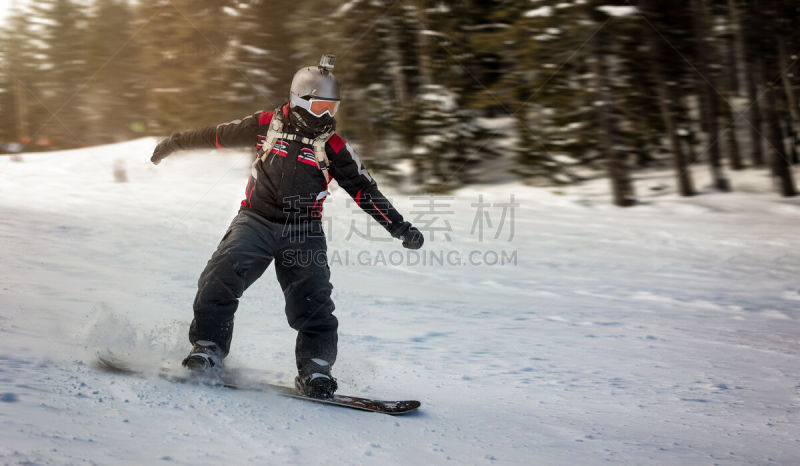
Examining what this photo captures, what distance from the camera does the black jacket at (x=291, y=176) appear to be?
3623mm

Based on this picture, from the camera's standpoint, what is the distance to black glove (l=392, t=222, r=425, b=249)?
12.5ft

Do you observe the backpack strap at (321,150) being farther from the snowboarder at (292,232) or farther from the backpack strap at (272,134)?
the backpack strap at (272,134)

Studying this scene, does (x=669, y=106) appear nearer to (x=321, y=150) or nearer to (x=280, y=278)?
(x=321, y=150)

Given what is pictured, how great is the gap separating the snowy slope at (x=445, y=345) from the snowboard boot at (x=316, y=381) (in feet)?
0.39

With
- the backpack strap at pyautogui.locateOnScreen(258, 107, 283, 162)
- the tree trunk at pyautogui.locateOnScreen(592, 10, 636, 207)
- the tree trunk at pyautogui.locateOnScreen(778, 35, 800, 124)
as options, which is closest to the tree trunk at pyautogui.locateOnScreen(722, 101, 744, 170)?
the tree trunk at pyautogui.locateOnScreen(778, 35, 800, 124)

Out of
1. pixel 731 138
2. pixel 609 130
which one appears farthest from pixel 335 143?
pixel 731 138

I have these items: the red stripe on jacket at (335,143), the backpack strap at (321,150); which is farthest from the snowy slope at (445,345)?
the red stripe on jacket at (335,143)

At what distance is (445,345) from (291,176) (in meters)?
1.87

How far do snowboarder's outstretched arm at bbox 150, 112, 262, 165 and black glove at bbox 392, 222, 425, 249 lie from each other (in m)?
1.01

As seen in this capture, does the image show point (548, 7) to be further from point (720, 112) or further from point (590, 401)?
point (590, 401)

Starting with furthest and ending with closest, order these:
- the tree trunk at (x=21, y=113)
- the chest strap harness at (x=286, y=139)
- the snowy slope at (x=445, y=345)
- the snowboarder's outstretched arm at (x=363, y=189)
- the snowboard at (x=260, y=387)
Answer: the tree trunk at (x=21, y=113) → the snowboarder's outstretched arm at (x=363, y=189) → the chest strap harness at (x=286, y=139) → the snowboard at (x=260, y=387) → the snowy slope at (x=445, y=345)

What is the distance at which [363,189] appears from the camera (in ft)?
12.7

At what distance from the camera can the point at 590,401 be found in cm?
372

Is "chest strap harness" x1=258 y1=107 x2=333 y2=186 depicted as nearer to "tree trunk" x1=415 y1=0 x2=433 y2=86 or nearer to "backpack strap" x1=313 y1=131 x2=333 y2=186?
"backpack strap" x1=313 y1=131 x2=333 y2=186
